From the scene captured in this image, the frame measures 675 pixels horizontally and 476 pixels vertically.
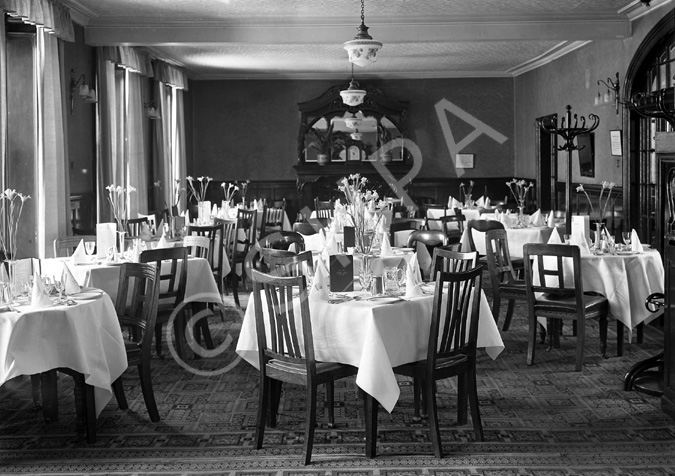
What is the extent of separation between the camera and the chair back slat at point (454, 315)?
4.30 metres

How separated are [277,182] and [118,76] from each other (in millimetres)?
5570

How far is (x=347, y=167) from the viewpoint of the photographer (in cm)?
1600

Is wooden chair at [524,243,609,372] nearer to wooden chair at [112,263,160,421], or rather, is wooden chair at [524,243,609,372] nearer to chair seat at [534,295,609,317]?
chair seat at [534,295,609,317]

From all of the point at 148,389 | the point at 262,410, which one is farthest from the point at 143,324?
the point at 262,410

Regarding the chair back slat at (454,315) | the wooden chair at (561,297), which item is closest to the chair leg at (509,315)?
the wooden chair at (561,297)

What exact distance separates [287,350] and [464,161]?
41.7ft

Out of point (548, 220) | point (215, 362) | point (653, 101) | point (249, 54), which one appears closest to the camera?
point (653, 101)

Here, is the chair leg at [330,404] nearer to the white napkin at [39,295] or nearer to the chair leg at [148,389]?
the chair leg at [148,389]

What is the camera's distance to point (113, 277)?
255 inches

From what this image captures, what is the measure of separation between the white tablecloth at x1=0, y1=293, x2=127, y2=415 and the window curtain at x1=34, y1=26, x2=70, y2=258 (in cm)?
428

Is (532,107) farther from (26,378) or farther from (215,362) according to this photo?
(26,378)

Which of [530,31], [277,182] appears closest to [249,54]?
[277,182]

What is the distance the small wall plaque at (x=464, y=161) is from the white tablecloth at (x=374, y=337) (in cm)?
1231

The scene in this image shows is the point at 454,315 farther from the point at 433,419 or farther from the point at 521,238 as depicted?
the point at 521,238
